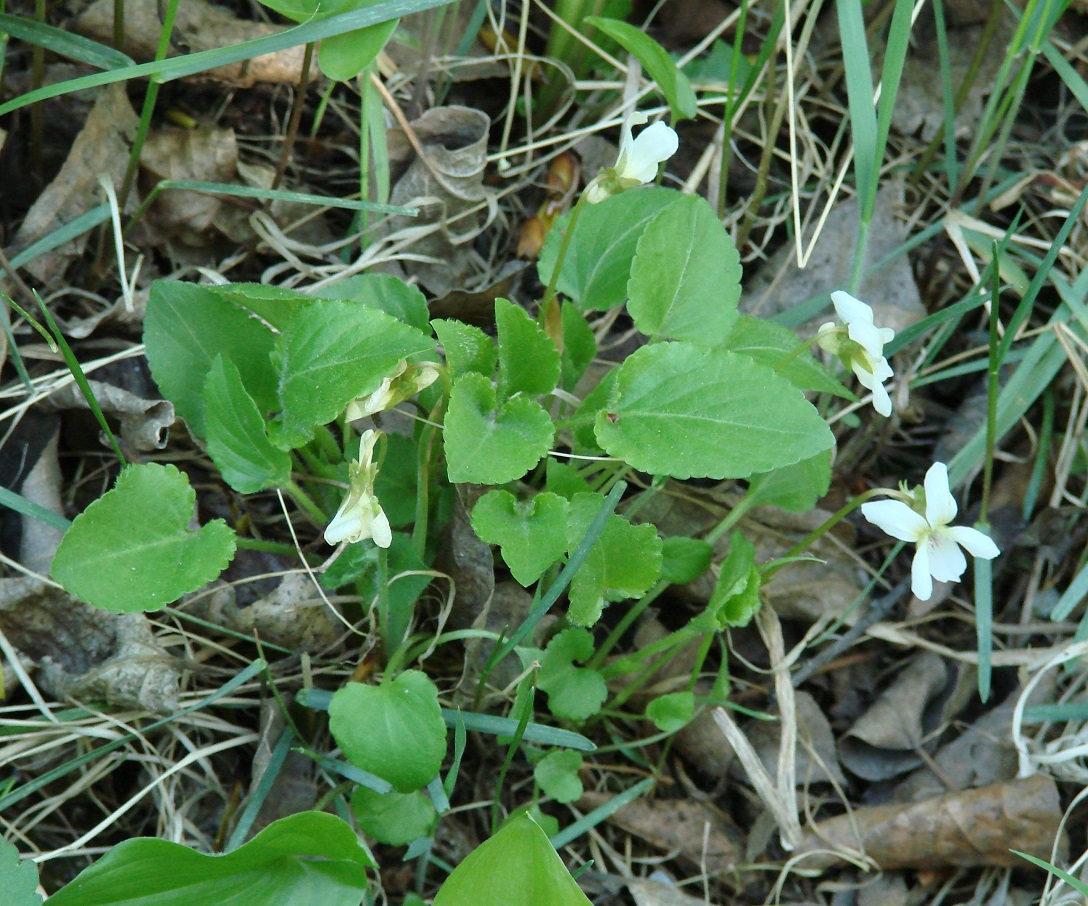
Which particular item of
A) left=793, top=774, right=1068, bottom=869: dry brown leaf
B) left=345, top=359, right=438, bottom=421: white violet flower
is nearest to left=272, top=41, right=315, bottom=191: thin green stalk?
left=345, top=359, right=438, bottom=421: white violet flower

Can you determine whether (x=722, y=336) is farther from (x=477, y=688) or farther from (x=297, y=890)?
(x=297, y=890)

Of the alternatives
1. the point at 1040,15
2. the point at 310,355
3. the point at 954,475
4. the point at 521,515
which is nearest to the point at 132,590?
the point at 310,355

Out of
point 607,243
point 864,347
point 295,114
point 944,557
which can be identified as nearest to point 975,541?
point 944,557

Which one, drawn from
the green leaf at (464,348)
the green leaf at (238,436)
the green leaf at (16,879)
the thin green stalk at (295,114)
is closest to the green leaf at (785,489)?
the green leaf at (464,348)

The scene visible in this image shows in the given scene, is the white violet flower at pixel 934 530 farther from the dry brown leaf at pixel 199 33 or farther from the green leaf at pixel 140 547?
the dry brown leaf at pixel 199 33

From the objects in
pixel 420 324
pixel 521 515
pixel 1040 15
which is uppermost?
pixel 1040 15

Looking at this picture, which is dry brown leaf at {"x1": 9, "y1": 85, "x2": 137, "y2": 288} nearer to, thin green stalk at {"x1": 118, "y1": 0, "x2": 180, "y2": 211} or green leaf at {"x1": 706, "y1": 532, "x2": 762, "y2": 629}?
thin green stalk at {"x1": 118, "y1": 0, "x2": 180, "y2": 211}
